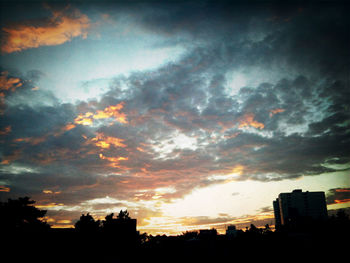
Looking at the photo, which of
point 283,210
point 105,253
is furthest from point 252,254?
point 283,210

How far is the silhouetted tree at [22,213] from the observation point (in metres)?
41.3

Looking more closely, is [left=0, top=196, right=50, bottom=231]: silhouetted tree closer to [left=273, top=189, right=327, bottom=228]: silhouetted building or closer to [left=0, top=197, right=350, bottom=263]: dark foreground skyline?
[left=0, top=197, right=350, bottom=263]: dark foreground skyline

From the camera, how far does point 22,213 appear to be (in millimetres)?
44844

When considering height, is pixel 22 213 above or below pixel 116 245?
above

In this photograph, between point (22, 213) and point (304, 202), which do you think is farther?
point (304, 202)

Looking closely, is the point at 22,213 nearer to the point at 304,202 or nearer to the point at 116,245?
the point at 116,245

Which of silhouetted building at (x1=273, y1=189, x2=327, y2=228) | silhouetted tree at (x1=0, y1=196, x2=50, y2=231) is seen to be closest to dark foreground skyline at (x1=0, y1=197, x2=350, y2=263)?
silhouetted tree at (x1=0, y1=196, x2=50, y2=231)

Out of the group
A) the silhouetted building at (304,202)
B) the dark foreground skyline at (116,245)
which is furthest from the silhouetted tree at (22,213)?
the silhouetted building at (304,202)

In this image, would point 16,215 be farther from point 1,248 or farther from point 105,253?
point 105,253

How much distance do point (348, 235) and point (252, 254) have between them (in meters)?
19.1

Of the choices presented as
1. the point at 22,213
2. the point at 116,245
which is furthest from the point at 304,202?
the point at 22,213

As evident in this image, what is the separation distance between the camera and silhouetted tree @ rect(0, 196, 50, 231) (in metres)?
41.3

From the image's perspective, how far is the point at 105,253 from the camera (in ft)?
111

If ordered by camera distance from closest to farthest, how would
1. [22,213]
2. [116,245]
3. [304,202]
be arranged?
[116,245]
[22,213]
[304,202]
